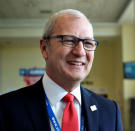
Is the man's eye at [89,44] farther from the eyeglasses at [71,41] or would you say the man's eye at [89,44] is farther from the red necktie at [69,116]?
the red necktie at [69,116]

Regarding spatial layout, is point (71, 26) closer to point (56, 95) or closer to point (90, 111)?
point (56, 95)

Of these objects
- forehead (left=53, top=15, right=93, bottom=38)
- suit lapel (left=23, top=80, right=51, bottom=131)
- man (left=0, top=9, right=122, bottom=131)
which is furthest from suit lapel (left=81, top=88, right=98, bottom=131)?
forehead (left=53, top=15, right=93, bottom=38)

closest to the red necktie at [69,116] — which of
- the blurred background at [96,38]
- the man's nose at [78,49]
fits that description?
the man's nose at [78,49]

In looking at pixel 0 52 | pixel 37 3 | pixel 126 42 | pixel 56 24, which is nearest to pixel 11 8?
pixel 37 3

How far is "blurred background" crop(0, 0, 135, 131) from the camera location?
4.39 metres

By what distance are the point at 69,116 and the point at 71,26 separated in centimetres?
44

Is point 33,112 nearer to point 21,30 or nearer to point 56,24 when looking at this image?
point 56,24

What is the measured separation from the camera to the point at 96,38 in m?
5.83

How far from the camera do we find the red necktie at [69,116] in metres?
0.85

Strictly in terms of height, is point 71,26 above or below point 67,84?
above

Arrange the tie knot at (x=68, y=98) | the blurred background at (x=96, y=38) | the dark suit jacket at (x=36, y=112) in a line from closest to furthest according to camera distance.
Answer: the dark suit jacket at (x=36, y=112), the tie knot at (x=68, y=98), the blurred background at (x=96, y=38)

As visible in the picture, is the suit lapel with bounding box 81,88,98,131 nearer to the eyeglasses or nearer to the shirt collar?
the shirt collar

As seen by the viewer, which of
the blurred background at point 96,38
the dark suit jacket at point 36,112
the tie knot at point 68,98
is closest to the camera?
the dark suit jacket at point 36,112

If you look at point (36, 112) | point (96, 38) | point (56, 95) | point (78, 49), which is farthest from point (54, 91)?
point (96, 38)
